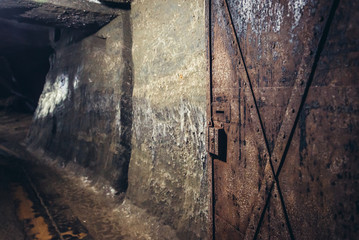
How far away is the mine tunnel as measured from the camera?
3.84 ft

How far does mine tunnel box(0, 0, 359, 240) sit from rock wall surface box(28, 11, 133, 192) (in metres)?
0.04

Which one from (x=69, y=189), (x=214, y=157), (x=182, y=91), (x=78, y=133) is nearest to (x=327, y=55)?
(x=214, y=157)

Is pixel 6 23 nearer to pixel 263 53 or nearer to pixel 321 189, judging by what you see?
pixel 263 53

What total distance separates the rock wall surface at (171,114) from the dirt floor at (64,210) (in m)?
0.25

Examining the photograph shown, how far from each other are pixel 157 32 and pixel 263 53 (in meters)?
1.84

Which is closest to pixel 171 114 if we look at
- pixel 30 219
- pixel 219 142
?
pixel 219 142

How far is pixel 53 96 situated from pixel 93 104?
2739mm

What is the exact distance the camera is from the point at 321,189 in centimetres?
121

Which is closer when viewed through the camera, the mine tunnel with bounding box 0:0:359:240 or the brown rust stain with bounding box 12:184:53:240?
the mine tunnel with bounding box 0:0:359:240

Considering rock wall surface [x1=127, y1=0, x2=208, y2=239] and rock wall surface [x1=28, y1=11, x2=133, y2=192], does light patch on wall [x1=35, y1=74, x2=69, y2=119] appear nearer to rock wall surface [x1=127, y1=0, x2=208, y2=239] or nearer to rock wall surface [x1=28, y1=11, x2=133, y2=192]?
rock wall surface [x1=28, y1=11, x2=133, y2=192]

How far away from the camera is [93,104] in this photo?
4617 millimetres

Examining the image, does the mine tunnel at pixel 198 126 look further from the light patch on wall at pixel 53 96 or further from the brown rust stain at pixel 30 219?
the light patch on wall at pixel 53 96

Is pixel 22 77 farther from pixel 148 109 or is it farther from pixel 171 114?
pixel 171 114

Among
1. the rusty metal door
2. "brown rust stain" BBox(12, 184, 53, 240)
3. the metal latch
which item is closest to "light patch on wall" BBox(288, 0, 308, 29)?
the rusty metal door
